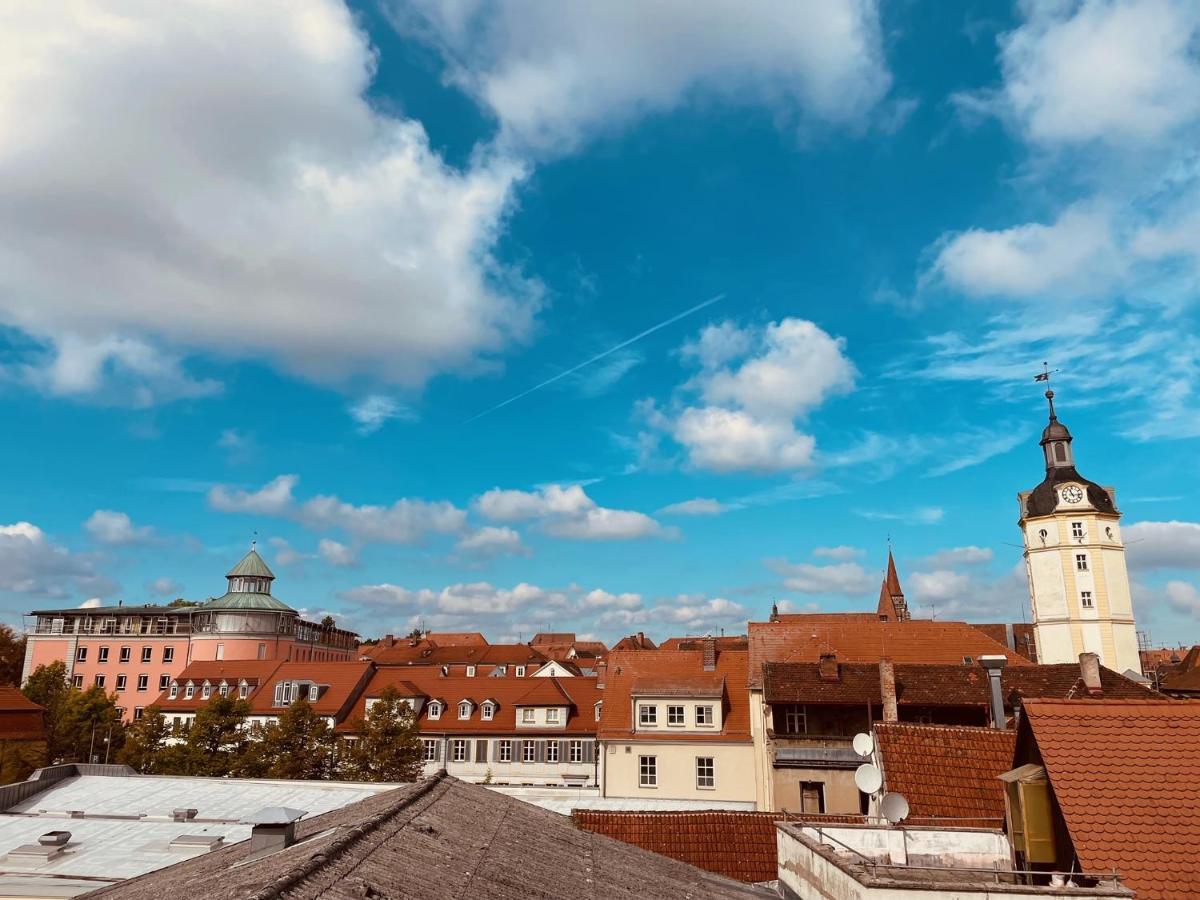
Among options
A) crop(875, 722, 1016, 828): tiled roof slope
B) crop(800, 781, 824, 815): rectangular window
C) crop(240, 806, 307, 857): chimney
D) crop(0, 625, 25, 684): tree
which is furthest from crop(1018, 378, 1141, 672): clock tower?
crop(0, 625, 25, 684): tree

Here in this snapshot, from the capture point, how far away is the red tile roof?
140 ft

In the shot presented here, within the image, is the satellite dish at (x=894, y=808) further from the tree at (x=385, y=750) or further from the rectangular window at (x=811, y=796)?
the tree at (x=385, y=750)

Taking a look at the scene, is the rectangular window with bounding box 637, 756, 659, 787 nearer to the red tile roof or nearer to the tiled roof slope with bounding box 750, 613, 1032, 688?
the red tile roof

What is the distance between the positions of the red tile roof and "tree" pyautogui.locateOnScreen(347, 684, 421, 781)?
32.9ft

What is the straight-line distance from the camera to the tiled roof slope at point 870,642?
45156 mm

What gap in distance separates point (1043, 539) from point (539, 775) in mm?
40420

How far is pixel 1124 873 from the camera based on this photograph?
10.2 metres

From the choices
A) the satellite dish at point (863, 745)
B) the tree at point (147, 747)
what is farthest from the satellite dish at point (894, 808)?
the tree at point (147, 747)

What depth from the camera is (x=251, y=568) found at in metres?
87.0

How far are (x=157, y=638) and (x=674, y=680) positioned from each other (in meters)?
64.1

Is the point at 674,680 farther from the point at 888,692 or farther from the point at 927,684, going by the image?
the point at 927,684

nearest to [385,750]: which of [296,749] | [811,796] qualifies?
[296,749]

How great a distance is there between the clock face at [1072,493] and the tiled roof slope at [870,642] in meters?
19.0

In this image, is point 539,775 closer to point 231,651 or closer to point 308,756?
point 308,756
